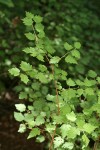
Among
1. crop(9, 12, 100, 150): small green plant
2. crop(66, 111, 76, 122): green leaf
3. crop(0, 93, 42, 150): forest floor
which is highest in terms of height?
crop(0, 93, 42, 150): forest floor

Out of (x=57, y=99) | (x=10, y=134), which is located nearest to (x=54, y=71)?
(x=57, y=99)

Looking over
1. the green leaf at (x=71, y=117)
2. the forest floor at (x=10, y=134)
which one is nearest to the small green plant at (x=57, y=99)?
the green leaf at (x=71, y=117)

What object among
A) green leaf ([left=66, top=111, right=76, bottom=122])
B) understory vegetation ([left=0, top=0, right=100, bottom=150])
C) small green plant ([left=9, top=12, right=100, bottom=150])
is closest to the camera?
green leaf ([left=66, top=111, right=76, bottom=122])

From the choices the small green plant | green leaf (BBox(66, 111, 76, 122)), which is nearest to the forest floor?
the small green plant

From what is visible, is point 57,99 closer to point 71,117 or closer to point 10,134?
point 71,117

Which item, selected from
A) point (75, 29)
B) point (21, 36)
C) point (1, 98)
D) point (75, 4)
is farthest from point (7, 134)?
point (75, 4)

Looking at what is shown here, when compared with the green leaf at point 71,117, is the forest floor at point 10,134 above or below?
above

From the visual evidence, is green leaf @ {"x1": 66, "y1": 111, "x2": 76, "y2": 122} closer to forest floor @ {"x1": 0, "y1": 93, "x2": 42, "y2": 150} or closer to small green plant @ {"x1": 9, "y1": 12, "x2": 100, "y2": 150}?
small green plant @ {"x1": 9, "y1": 12, "x2": 100, "y2": 150}

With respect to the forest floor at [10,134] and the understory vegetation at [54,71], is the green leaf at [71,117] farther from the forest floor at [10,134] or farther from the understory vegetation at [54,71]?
the forest floor at [10,134]

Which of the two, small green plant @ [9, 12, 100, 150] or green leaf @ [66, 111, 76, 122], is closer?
green leaf @ [66, 111, 76, 122]

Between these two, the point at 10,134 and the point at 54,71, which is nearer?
the point at 54,71

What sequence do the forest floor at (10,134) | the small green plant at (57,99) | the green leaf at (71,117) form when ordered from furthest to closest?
the forest floor at (10,134) < the small green plant at (57,99) < the green leaf at (71,117)
